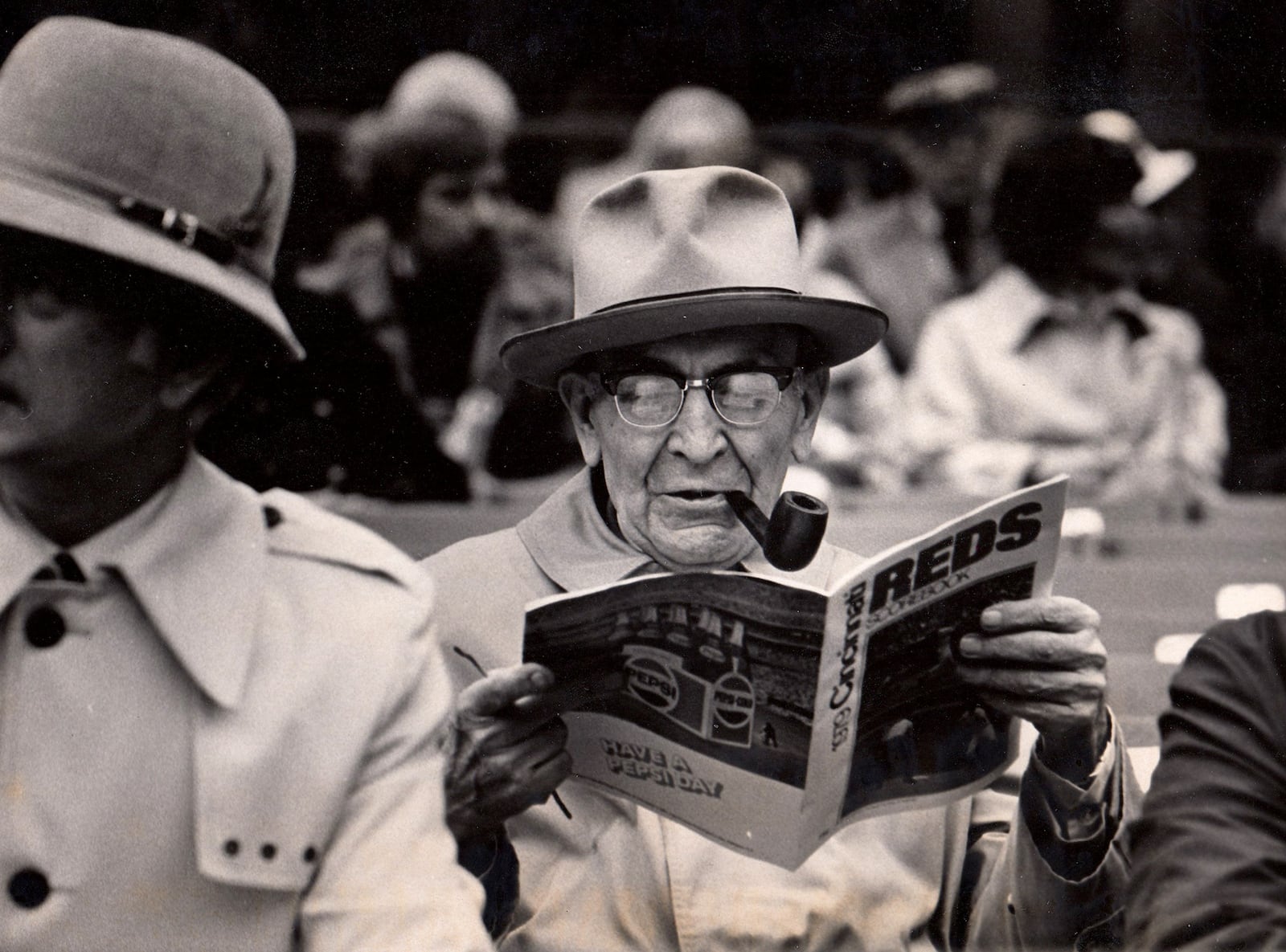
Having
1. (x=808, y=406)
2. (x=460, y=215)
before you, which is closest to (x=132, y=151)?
(x=808, y=406)

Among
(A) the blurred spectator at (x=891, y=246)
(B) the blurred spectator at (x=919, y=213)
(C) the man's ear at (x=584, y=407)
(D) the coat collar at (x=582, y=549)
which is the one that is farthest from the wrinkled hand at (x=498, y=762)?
(A) the blurred spectator at (x=891, y=246)

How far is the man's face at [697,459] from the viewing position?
2.27 meters

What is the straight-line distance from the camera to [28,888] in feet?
5.76

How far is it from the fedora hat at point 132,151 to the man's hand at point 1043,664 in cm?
99

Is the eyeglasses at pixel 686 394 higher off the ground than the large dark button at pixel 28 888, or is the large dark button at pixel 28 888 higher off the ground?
the eyeglasses at pixel 686 394

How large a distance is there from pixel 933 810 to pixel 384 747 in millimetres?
879

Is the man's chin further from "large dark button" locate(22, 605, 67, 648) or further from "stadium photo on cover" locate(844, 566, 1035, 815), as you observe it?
"large dark button" locate(22, 605, 67, 648)

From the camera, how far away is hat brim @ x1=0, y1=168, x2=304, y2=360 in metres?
1.69

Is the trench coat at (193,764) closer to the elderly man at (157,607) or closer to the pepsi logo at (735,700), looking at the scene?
the elderly man at (157,607)

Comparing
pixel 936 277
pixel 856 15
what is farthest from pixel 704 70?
pixel 936 277

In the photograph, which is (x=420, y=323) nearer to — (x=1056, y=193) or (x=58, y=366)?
(x=58, y=366)

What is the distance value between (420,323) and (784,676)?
154 centimetres

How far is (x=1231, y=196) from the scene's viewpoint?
4.76 m

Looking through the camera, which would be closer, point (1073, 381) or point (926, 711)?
point (926, 711)
